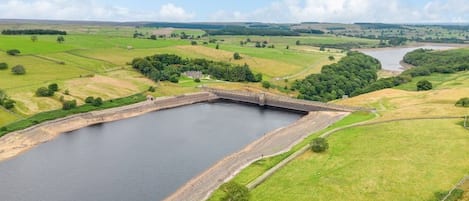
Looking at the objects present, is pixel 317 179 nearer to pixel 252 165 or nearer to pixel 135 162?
pixel 252 165

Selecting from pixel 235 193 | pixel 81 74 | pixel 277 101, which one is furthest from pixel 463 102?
pixel 81 74

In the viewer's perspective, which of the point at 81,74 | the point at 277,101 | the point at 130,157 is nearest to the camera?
the point at 130,157

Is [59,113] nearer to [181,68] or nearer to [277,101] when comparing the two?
[277,101]

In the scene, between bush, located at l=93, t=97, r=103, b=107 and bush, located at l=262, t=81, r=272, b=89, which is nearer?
bush, located at l=93, t=97, r=103, b=107

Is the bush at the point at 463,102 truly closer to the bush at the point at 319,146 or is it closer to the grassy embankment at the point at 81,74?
the bush at the point at 319,146

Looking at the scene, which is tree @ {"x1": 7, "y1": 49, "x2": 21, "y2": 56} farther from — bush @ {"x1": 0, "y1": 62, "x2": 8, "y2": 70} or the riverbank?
the riverbank

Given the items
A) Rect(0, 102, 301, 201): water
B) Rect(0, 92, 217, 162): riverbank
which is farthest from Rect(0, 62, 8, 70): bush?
Rect(0, 102, 301, 201): water

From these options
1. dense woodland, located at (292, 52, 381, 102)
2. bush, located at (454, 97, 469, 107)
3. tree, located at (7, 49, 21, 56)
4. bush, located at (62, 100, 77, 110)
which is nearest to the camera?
bush, located at (454, 97, 469, 107)
